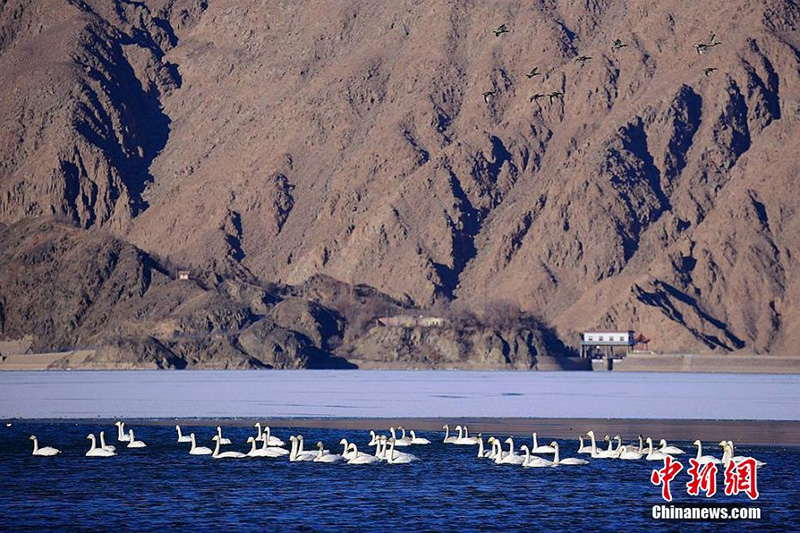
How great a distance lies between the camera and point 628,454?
2844 inches

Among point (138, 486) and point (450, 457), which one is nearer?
point (138, 486)

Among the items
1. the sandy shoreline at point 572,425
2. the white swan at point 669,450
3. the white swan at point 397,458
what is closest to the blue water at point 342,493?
the white swan at point 397,458

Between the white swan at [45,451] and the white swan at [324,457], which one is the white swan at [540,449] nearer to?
the white swan at [324,457]

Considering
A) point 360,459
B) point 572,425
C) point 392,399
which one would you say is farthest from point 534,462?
point 392,399

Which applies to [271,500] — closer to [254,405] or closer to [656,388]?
[254,405]

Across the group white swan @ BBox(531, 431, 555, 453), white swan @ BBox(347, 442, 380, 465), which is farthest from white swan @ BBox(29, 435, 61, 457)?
white swan @ BBox(531, 431, 555, 453)

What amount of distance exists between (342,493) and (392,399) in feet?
238

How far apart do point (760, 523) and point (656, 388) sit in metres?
114

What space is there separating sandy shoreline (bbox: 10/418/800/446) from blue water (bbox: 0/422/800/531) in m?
8.36

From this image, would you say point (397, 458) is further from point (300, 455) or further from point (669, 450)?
point (669, 450)

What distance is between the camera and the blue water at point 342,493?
52469mm

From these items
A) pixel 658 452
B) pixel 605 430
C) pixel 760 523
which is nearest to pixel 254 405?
pixel 605 430

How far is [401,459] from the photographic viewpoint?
72.2m

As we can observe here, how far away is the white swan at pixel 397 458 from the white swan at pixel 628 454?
9560 mm
